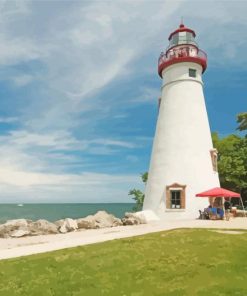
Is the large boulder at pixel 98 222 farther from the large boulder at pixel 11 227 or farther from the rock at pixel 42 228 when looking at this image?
the large boulder at pixel 11 227

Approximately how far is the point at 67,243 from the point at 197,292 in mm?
8098

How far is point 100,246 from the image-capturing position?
12.7 m

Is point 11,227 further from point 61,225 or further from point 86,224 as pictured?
point 86,224

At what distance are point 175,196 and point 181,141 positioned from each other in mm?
4137

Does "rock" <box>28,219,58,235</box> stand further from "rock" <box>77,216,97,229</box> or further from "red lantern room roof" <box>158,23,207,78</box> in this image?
"red lantern room roof" <box>158,23,207,78</box>

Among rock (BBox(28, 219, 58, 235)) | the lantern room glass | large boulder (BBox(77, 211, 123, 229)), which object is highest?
the lantern room glass

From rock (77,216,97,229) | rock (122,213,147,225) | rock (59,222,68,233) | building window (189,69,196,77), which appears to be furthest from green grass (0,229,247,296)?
building window (189,69,196,77)

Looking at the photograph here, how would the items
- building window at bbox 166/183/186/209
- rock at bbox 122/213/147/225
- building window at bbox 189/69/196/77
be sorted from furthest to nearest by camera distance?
building window at bbox 189/69/196/77 → building window at bbox 166/183/186/209 → rock at bbox 122/213/147/225

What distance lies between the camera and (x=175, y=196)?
24531 millimetres

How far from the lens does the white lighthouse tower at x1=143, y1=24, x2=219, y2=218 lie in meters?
24.5

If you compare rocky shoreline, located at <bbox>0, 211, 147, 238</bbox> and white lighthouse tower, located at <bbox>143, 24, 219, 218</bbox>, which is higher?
white lighthouse tower, located at <bbox>143, 24, 219, 218</bbox>

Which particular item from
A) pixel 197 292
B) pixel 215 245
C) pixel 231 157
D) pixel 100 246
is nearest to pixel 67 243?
pixel 100 246

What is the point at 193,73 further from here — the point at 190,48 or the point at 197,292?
the point at 197,292

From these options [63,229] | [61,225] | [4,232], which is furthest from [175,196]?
[4,232]
